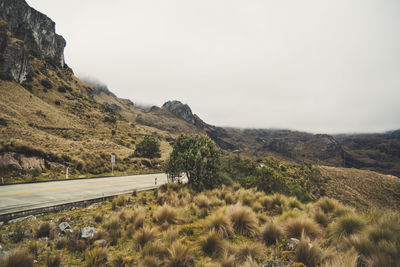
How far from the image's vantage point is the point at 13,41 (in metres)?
61.0

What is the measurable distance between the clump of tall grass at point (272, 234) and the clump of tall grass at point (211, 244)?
139 cm

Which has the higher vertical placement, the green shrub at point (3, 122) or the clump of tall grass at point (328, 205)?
the green shrub at point (3, 122)

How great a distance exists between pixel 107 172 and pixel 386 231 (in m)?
26.1

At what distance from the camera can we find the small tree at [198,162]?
12703 mm

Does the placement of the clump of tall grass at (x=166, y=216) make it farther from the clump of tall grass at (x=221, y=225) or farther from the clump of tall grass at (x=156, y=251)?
the clump of tall grass at (x=156, y=251)

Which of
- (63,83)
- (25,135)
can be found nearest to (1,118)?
(25,135)

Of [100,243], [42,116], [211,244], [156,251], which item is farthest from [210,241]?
[42,116]

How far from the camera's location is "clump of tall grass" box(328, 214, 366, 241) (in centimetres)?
465

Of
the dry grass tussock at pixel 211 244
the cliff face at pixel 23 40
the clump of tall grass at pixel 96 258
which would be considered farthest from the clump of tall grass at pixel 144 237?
the cliff face at pixel 23 40

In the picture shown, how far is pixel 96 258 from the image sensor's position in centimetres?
412

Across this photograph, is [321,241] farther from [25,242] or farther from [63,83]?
[63,83]

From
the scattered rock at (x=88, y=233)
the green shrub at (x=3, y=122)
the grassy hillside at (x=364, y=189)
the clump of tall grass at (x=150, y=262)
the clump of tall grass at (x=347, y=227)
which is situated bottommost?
the grassy hillside at (x=364, y=189)

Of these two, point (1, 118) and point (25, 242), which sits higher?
point (1, 118)

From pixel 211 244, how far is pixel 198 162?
8112 millimetres
